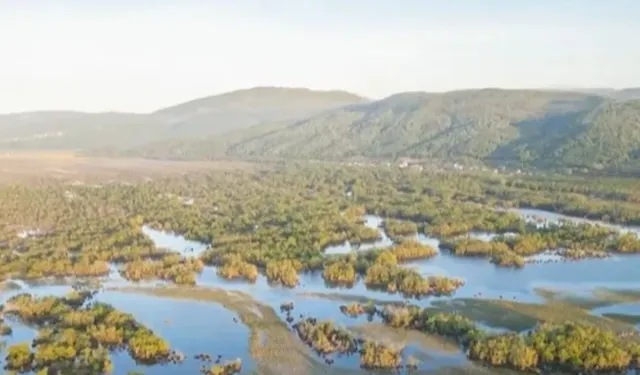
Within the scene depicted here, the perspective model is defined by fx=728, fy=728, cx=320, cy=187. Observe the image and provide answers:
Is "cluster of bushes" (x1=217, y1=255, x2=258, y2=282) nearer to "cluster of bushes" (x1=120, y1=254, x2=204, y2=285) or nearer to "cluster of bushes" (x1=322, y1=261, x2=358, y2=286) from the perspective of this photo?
"cluster of bushes" (x1=120, y1=254, x2=204, y2=285)

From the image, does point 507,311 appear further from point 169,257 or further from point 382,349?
point 169,257

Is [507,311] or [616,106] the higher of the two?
[616,106]

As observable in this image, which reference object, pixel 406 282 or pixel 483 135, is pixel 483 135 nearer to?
pixel 483 135

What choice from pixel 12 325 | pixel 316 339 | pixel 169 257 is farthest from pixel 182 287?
pixel 316 339

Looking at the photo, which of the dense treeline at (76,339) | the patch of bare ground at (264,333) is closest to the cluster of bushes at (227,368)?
the patch of bare ground at (264,333)

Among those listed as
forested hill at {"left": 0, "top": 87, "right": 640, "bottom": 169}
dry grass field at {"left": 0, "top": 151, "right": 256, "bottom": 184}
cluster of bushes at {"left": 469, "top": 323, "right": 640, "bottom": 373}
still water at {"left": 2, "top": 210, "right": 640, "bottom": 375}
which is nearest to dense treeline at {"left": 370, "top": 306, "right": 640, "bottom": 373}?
cluster of bushes at {"left": 469, "top": 323, "right": 640, "bottom": 373}

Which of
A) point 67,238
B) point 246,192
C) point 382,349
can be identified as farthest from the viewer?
point 246,192
